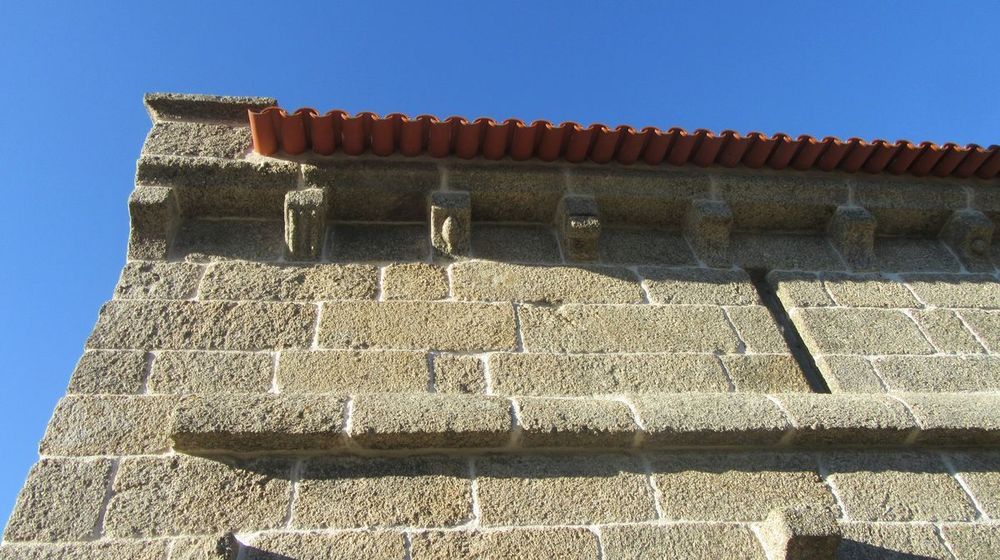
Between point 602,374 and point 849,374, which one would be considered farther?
point 849,374

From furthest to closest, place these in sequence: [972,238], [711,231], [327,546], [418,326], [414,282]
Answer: [972,238]
[711,231]
[414,282]
[418,326]
[327,546]

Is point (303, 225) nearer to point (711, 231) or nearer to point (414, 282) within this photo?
point (414, 282)

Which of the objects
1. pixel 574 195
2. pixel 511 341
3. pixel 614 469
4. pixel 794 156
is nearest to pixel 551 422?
pixel 614 469

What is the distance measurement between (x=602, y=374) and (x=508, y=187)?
1200 millimetres

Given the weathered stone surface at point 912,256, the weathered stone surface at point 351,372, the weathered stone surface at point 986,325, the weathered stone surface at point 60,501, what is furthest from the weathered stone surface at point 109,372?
the weathered stone surface at point 986,325

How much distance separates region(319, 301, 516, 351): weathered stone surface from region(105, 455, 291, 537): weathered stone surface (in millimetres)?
711

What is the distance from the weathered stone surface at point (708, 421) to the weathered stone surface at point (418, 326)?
730mm

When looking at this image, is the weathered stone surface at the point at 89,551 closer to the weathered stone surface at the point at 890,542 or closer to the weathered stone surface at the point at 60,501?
the weathered stone surface at the point at 60,501

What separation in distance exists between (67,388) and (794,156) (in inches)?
147

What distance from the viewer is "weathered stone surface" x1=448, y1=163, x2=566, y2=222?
13.1ft

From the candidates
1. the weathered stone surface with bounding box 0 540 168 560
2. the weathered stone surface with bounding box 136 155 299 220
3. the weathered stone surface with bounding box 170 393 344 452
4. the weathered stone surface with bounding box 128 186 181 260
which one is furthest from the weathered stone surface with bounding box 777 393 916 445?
the weathered stone surface with bounding box 128 186 181 260

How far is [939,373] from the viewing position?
3.58m

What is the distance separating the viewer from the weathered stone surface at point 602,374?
3.24 m

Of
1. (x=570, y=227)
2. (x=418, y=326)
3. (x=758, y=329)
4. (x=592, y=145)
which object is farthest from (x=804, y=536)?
(x=592, y=145)
